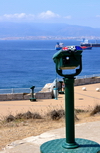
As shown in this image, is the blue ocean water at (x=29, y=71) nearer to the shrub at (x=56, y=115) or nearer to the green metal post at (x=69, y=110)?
the shrub at (x=56, y=115)

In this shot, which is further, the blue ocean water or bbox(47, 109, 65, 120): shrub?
the blue ocean water

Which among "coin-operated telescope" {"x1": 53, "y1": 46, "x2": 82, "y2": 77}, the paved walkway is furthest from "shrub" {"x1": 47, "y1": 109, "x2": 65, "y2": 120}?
"coin-operated telescope" {"x1": 53, "y1": 46, "x2": 82, "y2": 77}

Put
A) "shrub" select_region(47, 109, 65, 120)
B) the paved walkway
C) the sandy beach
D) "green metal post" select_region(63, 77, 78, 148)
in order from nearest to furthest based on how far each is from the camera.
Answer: "green metal post" select_region(63, 77, 78, 148) → the paved walkway → "shrub" select_region(47, 109, 65, 120) → the sandy beach

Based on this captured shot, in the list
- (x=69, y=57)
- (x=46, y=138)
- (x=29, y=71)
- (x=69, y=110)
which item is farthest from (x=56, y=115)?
(x=29, y=71)

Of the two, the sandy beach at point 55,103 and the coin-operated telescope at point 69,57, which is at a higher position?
the coin-operated telescope at point 69,57

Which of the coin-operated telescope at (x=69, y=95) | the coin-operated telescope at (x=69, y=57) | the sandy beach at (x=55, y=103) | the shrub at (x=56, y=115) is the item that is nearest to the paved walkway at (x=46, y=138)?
the coin-operated telescope at (x=69, y=95)

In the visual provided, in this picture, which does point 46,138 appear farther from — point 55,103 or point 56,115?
point 55,103

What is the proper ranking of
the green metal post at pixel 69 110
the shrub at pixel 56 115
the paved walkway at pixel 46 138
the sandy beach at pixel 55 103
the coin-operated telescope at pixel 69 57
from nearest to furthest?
1. the coin-operated telescope at pixel 69 57
2. the green metal post at pixel 69 110
3. the paved walkway at pixel 46 138
4. the shrub at pixel 56 115
5. the sandy beach at pixel 55 103

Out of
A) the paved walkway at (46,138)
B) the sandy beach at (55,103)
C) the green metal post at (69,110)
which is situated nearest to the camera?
the green metal post at (69,110)

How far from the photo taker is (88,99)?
62.7ft

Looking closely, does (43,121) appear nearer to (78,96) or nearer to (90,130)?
(90,130)

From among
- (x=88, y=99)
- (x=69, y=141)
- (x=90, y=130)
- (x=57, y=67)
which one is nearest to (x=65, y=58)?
(x=57, y=67)

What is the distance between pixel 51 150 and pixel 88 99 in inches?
547

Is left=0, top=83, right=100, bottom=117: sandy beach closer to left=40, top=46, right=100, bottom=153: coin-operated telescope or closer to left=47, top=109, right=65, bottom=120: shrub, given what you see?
left=47, top=109, right=65, bottom=120: shrub
